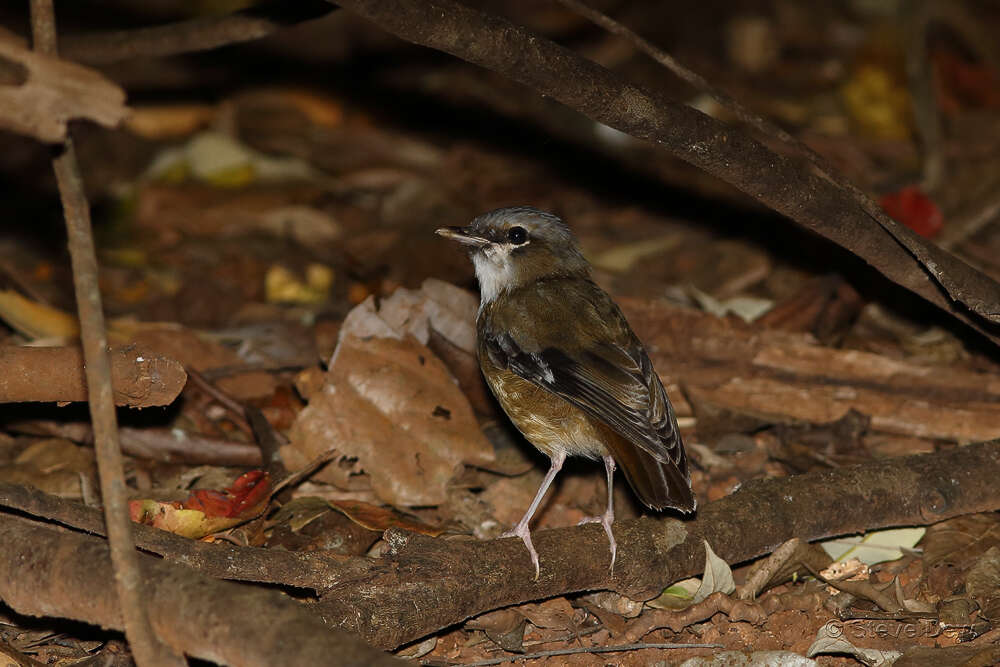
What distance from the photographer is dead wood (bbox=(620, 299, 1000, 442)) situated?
5316 millimetres

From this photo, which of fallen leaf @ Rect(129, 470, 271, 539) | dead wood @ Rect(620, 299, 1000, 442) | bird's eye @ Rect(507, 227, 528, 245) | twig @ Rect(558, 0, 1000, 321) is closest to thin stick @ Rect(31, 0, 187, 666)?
fallen leaf @ Rect(129, 470, 271, 539)

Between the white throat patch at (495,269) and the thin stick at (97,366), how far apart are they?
2.63 m

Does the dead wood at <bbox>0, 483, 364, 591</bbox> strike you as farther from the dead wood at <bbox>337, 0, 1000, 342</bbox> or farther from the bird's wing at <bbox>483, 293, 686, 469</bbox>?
the dead wood at <bbox>337, 0, 1000, 342</bbox>

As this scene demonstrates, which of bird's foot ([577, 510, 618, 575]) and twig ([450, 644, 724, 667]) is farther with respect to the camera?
bird's foot ([577, 510, 618, 575])

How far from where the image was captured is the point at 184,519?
4.31m

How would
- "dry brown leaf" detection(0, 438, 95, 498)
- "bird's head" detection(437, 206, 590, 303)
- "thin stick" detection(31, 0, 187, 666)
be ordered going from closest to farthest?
1. "thin stick" detection(31, 0, 187, 666)
2. "dry brown leaf" detection(0, 438, 95, 498)
3. "bird's head" detection(437, 206, 590, 303)

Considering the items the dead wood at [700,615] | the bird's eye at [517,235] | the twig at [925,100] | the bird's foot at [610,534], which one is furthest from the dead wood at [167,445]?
the twig at [925,100]

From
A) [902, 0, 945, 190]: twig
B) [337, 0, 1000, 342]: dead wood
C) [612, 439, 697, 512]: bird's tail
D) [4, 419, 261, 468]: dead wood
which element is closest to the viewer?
[337, 0, 1000, 342]: dead wood

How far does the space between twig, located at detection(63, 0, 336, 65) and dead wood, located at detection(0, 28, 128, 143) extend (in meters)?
2.56

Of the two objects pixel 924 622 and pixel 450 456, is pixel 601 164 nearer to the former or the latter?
pixel 450 456

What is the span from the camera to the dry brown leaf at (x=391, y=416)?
4926 millimetres

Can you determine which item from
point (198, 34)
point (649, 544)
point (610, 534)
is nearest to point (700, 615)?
point (649, 544)

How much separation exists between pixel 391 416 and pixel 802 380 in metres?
2.07

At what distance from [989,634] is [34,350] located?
12.2 ft
